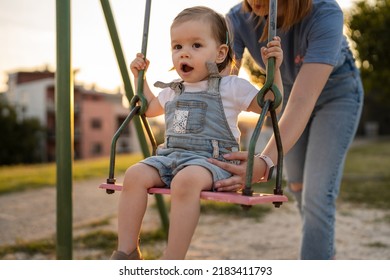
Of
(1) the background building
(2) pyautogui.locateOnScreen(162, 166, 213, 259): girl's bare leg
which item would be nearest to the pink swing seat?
(2) pyautogui.locateOnScreen(162, 166, 213, 259): girl's bare leg

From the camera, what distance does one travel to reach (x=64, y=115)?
2398mm

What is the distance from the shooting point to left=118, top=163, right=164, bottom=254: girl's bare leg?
1.66 m

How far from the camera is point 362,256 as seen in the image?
11.4ft

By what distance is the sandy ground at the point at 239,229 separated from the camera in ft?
11.9

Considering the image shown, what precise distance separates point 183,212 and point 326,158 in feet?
3.21

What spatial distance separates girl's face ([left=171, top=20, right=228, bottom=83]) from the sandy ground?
1857 millimetres

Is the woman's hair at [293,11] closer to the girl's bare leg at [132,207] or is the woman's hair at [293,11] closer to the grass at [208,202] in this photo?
the girl's bare leg at [132,207]

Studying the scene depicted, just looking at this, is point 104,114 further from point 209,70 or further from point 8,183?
point 209,70

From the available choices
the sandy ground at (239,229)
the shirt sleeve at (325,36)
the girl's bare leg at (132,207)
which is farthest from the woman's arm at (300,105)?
the sandy ground at (239,229)

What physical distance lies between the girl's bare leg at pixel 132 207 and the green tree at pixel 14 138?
30.6m

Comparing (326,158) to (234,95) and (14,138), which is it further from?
(14,138)

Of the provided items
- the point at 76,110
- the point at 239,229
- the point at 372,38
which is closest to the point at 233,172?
the point at 239,229

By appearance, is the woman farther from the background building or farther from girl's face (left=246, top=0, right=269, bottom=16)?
the background building

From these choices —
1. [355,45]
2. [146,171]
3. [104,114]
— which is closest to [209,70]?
[146,171]
